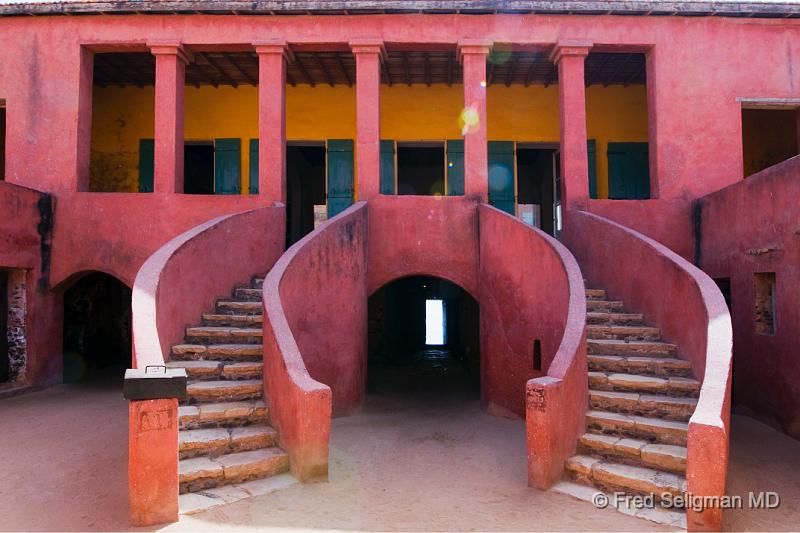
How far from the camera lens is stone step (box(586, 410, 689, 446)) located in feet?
17.4

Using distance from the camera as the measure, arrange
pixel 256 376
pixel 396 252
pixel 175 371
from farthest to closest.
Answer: pixel 396 252, pixel 256 376, pixel 175 371

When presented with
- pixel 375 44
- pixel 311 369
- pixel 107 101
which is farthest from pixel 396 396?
pixel 107 101

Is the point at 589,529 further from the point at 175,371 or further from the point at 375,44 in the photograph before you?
the point at 375,44

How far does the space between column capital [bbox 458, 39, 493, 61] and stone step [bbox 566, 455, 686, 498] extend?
6.99 metres

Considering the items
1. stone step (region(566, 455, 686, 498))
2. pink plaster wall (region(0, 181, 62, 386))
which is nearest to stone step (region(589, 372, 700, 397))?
stone step (region(566, 455, 686, 498))

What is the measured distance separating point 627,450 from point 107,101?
1276 cm

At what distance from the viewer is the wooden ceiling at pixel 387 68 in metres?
11.0

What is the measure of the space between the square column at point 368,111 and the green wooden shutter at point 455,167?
289cm

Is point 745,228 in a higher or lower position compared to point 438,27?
lower

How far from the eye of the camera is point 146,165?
12.4 m

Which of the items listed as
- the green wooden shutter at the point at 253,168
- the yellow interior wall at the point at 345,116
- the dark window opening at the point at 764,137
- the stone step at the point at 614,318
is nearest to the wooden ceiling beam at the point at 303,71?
the yellow interior wall at the point at 345,116

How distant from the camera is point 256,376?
20.3 ft

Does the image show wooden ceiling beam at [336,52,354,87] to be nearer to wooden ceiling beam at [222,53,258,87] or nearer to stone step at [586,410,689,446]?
wooden ceiling beam at [222,53,258,87]

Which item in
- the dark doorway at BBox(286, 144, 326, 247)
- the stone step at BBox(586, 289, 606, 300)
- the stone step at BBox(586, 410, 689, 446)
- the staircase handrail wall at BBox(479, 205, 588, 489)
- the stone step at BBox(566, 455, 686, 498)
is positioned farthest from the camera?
the dark doorway at BBox(286, 144, 326, 247)
